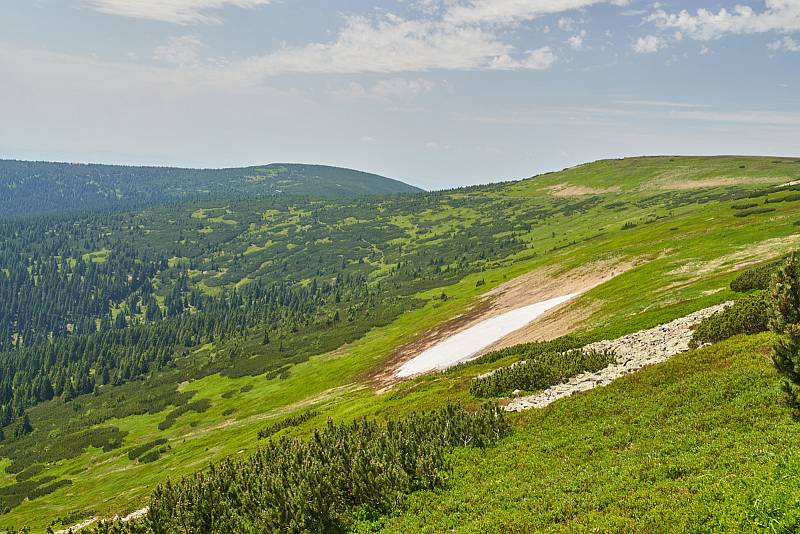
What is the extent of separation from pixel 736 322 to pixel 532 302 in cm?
4447

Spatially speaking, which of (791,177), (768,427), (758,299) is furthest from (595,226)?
(768,427)

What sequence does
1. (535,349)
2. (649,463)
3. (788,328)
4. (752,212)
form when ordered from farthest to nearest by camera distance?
(752,212), (535,349), (649,463), (788,328)

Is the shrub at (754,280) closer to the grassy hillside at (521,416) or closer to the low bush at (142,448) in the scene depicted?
the grassy hillside at (521,416)

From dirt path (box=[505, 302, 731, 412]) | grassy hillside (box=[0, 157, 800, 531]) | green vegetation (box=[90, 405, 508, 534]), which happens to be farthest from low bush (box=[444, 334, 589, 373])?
green vegetation (box=[90, 405, 508, 534])

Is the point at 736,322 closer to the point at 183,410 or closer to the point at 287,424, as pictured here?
the point at 287,424

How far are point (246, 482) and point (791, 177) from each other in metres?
195

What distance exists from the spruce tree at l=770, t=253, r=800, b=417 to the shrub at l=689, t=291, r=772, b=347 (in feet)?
38.2

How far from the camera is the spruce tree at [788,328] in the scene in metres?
16.9

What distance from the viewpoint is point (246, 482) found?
24922 mm

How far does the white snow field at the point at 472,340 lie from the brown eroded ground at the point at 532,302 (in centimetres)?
194

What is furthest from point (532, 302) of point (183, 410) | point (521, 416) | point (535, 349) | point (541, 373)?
point (183, 410)

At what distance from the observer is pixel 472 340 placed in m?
64.2

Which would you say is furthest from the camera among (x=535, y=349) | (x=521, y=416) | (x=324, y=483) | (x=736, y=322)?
(x=535, y=349)

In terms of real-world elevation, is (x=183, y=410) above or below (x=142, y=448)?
below
